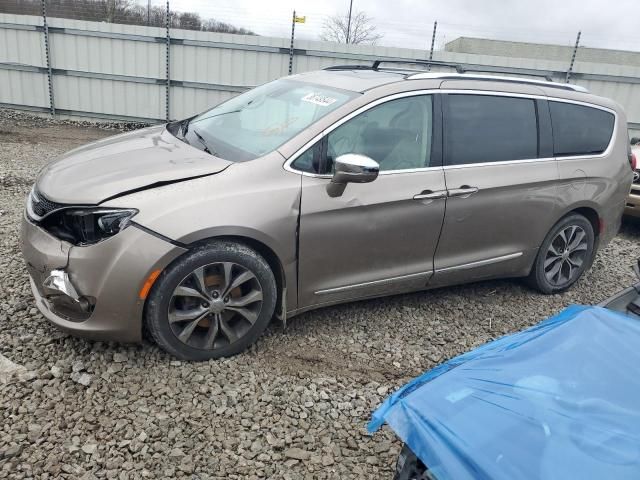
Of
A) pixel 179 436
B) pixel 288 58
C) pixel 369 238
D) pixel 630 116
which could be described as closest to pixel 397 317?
pixel 369 238

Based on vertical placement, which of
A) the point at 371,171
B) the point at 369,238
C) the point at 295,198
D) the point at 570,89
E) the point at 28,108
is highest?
the point at 570,89

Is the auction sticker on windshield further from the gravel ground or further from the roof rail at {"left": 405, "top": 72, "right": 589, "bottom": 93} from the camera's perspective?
the gravel ground

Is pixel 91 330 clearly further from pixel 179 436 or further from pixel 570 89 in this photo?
pixel 570 89

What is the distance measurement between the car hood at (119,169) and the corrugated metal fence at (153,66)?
8.23 meters

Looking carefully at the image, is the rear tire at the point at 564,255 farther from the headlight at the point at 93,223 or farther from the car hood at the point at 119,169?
the headlight at the point at 93,223

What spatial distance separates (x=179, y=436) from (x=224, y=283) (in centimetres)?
83

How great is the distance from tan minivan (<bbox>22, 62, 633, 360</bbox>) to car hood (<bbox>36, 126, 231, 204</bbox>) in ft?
0.04

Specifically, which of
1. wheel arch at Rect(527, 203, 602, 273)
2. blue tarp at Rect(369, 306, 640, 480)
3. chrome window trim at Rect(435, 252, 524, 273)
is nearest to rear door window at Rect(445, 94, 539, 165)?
wheel arch at Rect(527, 203, 602, 273)

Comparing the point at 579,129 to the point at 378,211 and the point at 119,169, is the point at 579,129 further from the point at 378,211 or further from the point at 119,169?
the point at 119,169

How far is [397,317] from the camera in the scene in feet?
12.8

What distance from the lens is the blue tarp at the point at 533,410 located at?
1.47m

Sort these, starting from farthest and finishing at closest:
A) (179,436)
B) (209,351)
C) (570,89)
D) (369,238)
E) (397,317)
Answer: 1. (570,89)
2. (397,317)
3. (369,238)
4. (209,351)
5. (179,436)

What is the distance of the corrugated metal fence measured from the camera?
36.4 ft

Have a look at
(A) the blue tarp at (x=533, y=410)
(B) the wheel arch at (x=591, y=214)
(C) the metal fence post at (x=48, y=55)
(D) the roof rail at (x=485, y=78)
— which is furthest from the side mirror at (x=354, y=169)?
(C) the metal fence post at (x=48, y=55)
